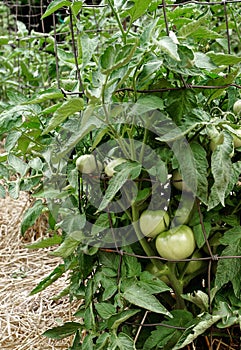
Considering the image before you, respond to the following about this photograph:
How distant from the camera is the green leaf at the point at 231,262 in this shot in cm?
82

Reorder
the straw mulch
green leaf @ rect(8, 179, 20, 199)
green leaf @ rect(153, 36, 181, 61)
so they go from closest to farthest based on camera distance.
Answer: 1. green leaf @ rect(153, 36, 181, 61)
2. green leaf @ rect(8, 179, 20, 199)
3. the straw mulch

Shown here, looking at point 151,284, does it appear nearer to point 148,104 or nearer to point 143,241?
point 143,241

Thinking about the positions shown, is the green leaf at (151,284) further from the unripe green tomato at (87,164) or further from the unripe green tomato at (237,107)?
A: the unripe green tomato at (237,107)

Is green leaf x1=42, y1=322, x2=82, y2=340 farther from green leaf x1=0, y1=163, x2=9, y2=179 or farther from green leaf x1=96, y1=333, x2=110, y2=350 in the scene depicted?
green leaf x1=0, y1=163, x2=9, y2=179

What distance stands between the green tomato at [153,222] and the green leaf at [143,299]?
85 mm

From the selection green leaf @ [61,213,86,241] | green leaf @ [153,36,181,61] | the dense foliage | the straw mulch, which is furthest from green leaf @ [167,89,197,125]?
the straw mulch

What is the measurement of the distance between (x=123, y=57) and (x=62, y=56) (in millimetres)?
354

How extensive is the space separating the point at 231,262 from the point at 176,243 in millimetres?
101

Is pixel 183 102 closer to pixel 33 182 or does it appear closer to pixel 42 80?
pixel 33 182

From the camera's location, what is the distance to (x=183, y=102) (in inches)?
31.0

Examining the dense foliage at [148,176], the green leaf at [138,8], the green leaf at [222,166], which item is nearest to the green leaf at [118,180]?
the dense foliage at [148,176]

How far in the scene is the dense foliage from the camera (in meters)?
0.74

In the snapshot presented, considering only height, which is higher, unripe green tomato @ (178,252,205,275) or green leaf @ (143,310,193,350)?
unripe green tomato @ (178,252,205,275)

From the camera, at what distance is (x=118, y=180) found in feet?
2.43
